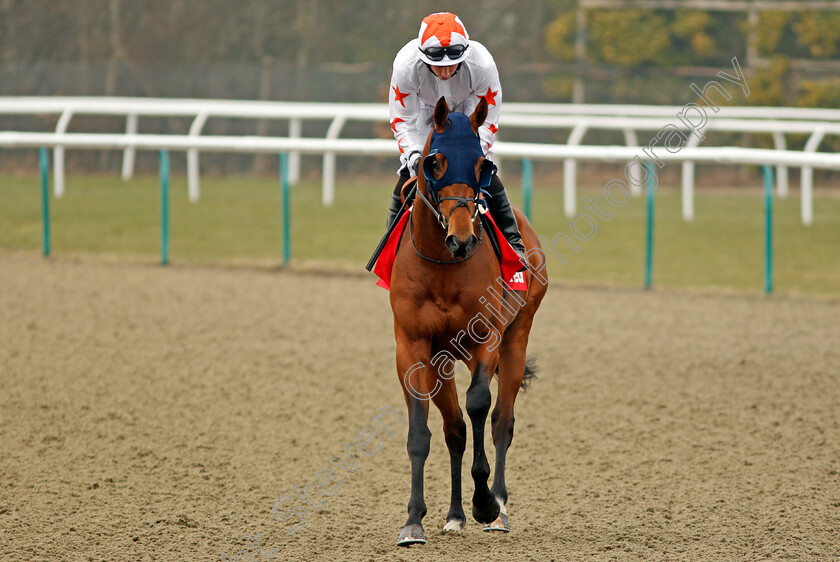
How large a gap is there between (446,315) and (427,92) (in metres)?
1.03

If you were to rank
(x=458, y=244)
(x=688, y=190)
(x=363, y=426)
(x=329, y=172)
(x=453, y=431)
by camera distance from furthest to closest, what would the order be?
1. (x=329, y=172)
2. (x=688, y=190)
3. (x=363, y=426)
4. (x=453, y=431)
5. (x=458, y=244)

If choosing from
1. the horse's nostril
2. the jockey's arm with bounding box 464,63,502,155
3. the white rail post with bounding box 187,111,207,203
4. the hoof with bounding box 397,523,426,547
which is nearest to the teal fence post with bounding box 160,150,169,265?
the white rail post with bounding box 187,111,207,203

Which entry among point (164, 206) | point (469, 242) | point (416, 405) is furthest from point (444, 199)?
point (164, 206)

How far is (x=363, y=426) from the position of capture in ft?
19.8

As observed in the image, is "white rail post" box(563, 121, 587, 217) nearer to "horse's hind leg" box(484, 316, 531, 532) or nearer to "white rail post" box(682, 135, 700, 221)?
"white rail post" box(682, 135, 700, 221)

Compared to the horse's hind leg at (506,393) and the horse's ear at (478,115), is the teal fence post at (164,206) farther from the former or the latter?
the horse's ear at (478,115)

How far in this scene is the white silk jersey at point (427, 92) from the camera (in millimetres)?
4422

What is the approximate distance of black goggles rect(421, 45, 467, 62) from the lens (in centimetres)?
428

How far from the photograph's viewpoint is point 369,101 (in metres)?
19.9

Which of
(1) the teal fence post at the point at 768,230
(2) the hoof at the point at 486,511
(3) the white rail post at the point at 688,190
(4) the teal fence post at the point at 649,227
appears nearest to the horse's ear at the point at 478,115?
(2) the hoof at the point at 486,511

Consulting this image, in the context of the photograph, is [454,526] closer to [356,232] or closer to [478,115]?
[478,115]

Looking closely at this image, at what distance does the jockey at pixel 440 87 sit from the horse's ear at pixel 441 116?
36 cm

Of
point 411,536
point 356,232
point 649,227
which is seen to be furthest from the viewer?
point 356,232

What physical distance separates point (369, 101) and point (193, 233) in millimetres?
7734
